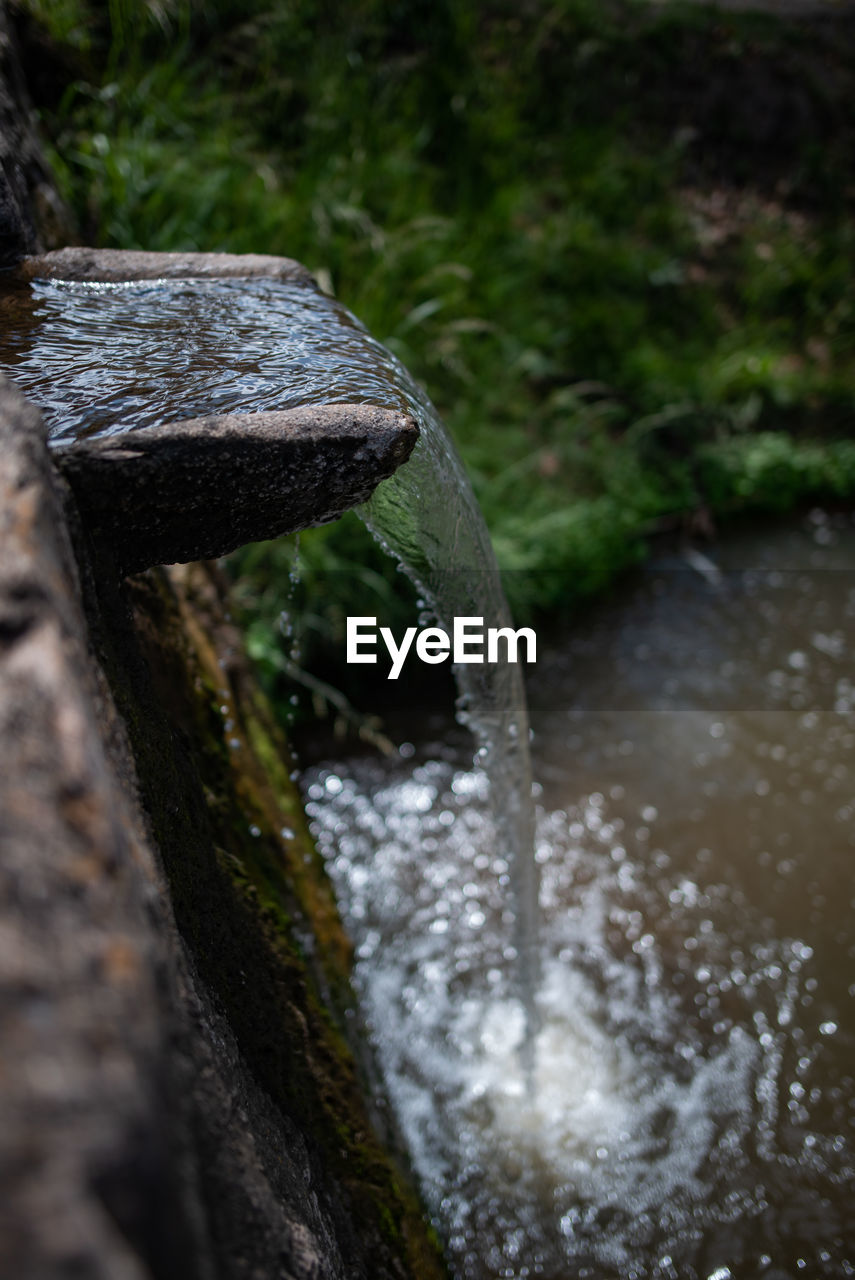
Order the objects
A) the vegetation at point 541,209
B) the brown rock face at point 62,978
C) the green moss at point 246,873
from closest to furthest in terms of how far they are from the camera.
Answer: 1. the brown rock face at point 62,978
2. the green moss at point 246,873
3. the vegetation at point 541,209

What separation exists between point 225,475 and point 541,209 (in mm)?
5148

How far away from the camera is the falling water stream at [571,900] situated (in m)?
1.44

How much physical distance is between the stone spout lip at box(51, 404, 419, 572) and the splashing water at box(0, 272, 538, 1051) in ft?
0.46

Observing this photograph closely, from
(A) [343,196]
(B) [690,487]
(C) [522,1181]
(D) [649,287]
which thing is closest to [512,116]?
(D) [649,287]

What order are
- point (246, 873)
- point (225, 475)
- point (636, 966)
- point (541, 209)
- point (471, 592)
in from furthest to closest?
point (541, 209) → point (636, 966) → point (471, 592) → point (246, 873) → point (225, 475)

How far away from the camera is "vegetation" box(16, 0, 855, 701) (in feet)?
11.4

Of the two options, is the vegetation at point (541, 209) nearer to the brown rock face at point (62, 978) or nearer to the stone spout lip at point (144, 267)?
the stone spout lip at point (144, 267)

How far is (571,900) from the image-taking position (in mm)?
2703

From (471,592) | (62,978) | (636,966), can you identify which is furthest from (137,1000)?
(636,966)

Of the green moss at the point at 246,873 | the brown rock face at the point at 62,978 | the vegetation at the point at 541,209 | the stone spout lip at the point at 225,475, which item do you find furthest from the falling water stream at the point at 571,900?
the vegetation at the point at 541,209

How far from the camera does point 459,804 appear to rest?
3.03 meters

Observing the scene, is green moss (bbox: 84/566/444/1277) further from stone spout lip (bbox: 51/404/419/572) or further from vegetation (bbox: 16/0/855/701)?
vegetation (bbox: 16/0/855/701)

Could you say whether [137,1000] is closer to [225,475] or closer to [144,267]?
[225,475]

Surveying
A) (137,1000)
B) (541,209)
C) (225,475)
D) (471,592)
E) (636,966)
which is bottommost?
(636,966)
